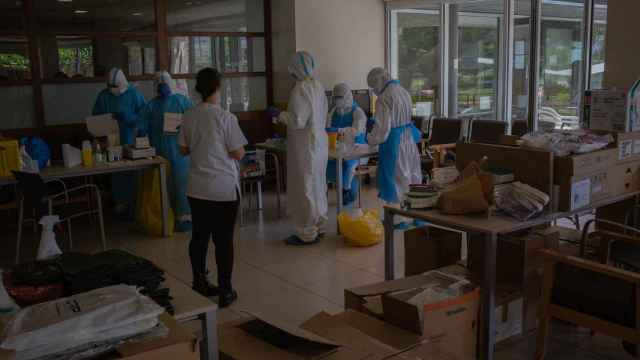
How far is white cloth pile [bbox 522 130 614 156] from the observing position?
3234 mm

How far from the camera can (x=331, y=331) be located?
2076 mm

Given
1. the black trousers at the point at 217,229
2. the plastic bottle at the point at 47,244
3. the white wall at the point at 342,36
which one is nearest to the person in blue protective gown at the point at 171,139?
the black trousers at the point at 217,229

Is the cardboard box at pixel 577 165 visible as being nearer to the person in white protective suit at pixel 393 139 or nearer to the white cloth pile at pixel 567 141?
the white cloth pile at pixel 567 141

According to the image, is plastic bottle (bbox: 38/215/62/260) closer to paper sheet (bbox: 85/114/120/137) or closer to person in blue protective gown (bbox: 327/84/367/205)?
paper sheet (bbox: 85/114/120/137)

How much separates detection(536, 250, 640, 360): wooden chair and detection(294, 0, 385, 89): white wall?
5239mm

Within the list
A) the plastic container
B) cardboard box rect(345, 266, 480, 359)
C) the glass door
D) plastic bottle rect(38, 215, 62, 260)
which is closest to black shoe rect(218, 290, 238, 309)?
cardboard box rect(345, 266, 480, 359)

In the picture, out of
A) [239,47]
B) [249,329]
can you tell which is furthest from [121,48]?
[249,329]

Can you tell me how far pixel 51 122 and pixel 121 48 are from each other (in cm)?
108

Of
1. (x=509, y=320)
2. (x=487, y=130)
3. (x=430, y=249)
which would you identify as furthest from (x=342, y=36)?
(x=509, y=320)

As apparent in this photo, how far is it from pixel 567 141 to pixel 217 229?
201 cm

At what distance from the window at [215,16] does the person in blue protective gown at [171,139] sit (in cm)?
162

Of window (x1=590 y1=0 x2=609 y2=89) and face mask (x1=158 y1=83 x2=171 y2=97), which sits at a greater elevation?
window (x1=590 y1=0 x2=609 y2=89)

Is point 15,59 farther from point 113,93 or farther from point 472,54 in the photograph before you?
point 472,54

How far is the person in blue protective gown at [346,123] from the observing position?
6.43 metres
